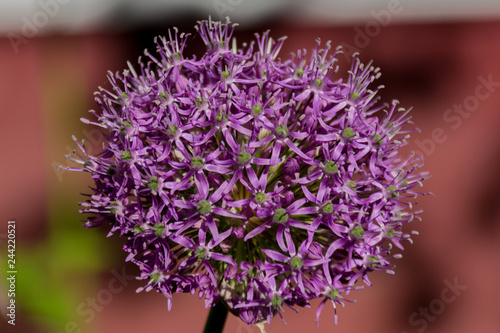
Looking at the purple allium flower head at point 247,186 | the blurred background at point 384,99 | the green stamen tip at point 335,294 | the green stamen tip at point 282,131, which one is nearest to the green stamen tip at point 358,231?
the purple allium flower head at point 247,186

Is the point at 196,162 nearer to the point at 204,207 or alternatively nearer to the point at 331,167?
the point at 204,207

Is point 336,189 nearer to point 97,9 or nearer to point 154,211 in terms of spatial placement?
point 154,211

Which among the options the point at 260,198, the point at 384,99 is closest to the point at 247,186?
the point at 260,198

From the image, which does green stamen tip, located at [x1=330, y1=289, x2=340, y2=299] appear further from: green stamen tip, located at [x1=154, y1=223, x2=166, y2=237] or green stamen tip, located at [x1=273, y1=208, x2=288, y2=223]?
green stamen tip, located at [x1=154, y1=223, x2=166, y2=237]

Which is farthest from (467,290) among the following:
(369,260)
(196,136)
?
(196,136)

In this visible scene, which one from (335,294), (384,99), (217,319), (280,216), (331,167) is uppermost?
(384,99)

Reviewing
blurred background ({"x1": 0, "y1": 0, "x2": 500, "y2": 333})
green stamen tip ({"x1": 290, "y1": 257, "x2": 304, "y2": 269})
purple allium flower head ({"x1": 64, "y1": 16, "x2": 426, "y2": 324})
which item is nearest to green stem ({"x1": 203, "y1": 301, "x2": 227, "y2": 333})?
purple allium flower head ({"x1": 64, "y1": 16, "x2": 426, "y2": 324})
